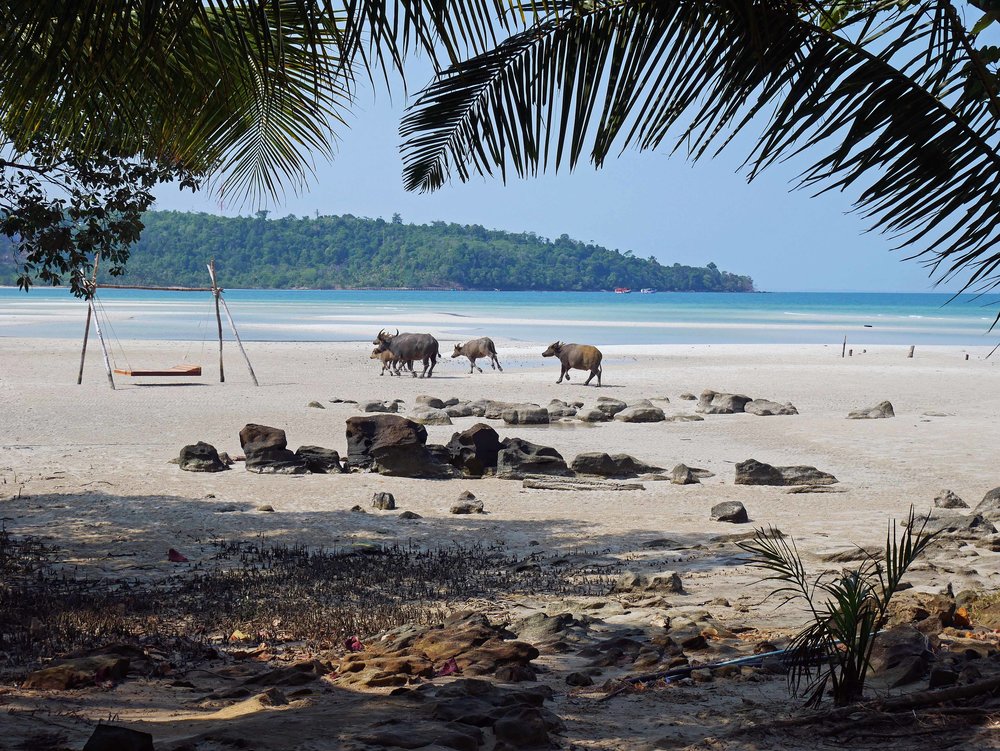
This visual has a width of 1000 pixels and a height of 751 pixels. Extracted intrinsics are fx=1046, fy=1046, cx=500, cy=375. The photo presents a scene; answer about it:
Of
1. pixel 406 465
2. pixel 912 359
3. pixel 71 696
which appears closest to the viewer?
pixel 71 696

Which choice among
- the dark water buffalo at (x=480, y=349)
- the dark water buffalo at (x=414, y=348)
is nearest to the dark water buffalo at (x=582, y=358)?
the dark water buffalo at (x=414, y=348)

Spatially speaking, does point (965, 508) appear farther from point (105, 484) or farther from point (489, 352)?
point (489, 352)

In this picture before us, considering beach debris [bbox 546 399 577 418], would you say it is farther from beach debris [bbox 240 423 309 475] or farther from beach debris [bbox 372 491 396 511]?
beach debris [bbox 372 491 396 511]

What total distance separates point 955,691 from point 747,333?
53.2 metres

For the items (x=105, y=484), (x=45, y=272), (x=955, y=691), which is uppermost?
(x=45, y=272)

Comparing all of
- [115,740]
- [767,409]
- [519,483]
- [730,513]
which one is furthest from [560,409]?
[115,740]

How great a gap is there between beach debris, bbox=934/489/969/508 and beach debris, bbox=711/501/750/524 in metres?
2.27

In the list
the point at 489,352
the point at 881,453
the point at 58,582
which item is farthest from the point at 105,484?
the point at 489,352

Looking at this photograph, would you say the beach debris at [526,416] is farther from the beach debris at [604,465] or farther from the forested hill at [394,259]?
the forested hill at [394,259]

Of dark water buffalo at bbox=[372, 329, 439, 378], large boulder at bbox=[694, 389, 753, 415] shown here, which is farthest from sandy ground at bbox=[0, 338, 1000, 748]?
dark water buffalo at bbox=[372, 329, 439, 378]

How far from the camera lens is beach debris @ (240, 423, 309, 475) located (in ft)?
41.9

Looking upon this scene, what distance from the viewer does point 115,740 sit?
3330 mm

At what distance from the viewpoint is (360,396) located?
73.9ft

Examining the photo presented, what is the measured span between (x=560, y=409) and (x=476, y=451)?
659 cm
